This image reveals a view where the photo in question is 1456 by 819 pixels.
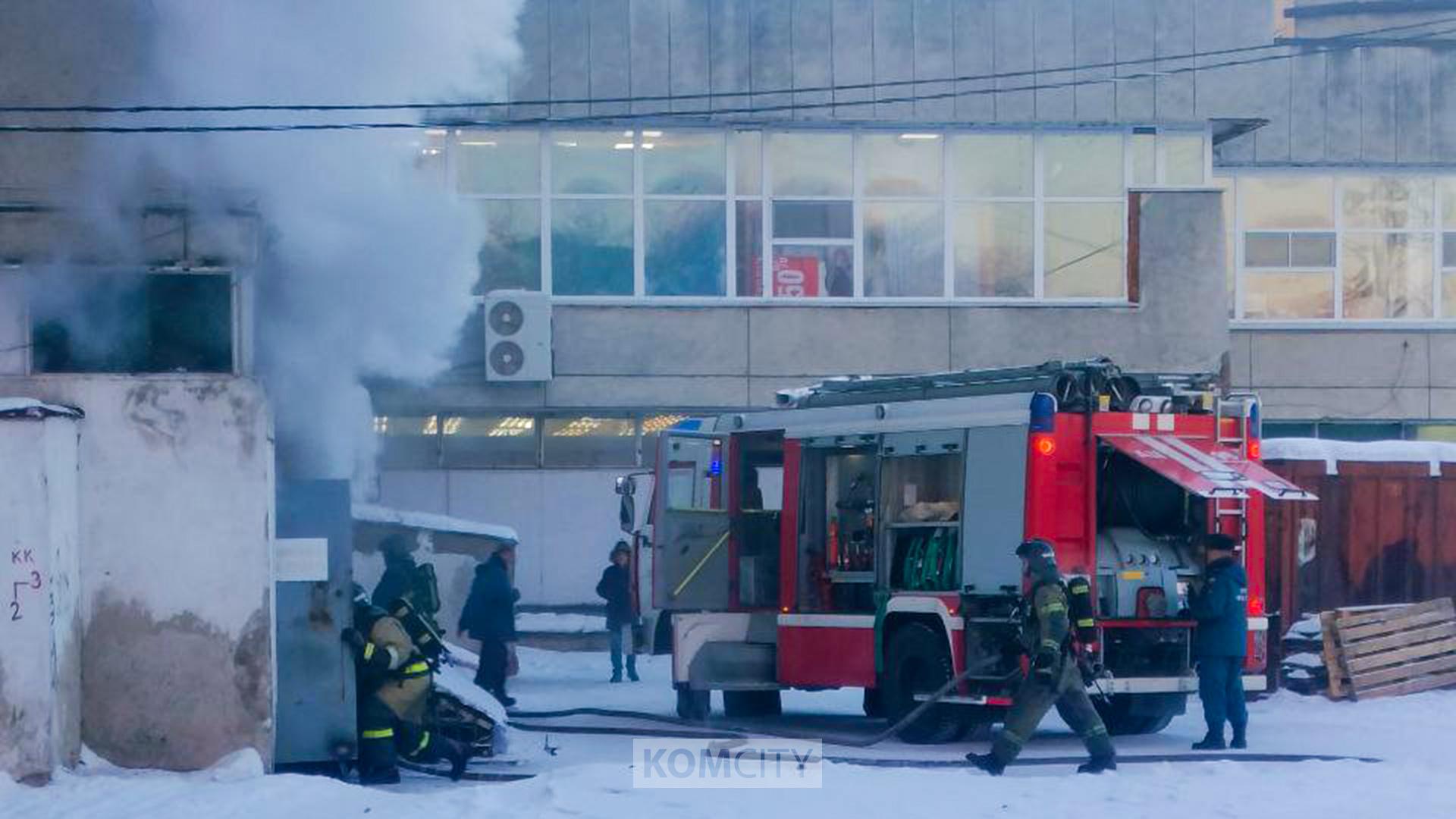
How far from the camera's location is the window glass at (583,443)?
2578 cm

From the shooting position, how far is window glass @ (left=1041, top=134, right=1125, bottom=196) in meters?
25.7

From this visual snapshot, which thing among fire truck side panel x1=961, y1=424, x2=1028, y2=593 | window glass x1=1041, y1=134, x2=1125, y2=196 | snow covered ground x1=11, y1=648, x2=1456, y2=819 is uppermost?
window glass x1=1041, y1=134, x2=1125, y2=196

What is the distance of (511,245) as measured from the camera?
25.1 metres

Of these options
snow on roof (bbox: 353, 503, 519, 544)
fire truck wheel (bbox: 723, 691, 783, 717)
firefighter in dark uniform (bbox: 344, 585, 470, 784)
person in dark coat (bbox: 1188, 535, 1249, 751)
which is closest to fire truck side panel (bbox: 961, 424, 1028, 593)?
person in dark coat (bbox: 1188, 535, 1249, 751)

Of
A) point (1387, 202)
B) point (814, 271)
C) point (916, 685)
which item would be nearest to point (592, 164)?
point (814, 271)

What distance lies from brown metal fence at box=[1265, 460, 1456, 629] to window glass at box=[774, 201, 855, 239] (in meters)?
8.89

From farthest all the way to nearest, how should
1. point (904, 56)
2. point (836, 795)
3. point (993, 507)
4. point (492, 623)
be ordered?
point (904, 56), point (492, 623), point (993, 507), point (836, 795)

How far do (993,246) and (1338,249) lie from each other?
5.38 metres

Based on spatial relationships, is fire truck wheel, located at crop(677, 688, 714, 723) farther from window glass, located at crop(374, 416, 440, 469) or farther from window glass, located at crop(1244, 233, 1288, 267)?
window glass, located at crop(1244, 233, 1288, 267)

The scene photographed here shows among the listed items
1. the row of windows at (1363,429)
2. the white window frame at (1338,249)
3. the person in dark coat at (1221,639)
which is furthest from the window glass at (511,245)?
the person in dark coat at (1221,639)

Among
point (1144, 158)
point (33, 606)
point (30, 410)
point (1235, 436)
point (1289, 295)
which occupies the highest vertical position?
point (1144, 158)

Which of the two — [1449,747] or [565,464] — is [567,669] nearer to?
[565,464]

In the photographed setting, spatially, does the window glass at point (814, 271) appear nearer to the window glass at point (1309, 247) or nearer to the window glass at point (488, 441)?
the window glass at point (488, 441)

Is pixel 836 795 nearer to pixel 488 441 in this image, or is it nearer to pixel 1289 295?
pixel 488 441
